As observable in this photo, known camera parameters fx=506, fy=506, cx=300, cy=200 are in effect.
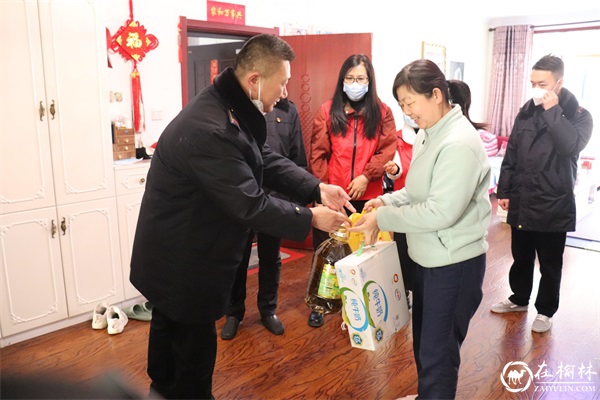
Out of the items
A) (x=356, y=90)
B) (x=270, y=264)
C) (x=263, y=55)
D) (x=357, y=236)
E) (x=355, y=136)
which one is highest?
(x=263, y=55)

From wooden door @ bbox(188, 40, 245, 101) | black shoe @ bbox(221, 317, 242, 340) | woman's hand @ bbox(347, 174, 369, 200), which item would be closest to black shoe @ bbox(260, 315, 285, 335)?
black shoe @ bbox(221, 317, 242, 340)

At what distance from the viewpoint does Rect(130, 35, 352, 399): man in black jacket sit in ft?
5.15

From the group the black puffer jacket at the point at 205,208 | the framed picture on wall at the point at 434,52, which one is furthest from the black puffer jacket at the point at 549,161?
the framed picture on wall at the point at 434,52

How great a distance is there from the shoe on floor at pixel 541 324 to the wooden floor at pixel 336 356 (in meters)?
0.03

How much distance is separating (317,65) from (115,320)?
2489 mm

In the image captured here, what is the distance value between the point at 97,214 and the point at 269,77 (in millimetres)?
1623

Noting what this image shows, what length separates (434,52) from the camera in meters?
6.54

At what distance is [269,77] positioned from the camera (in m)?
1.75

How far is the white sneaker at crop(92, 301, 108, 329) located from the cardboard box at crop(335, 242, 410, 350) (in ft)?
5.47

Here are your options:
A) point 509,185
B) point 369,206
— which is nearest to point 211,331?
point 369,206

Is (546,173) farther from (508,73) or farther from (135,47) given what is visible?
(508,73)

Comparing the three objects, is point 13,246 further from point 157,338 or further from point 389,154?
point 389,154

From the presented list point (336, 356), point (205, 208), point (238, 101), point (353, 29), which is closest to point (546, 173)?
point (336, 356)

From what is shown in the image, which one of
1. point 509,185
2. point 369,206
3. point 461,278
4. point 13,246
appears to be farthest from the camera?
point 509,185
